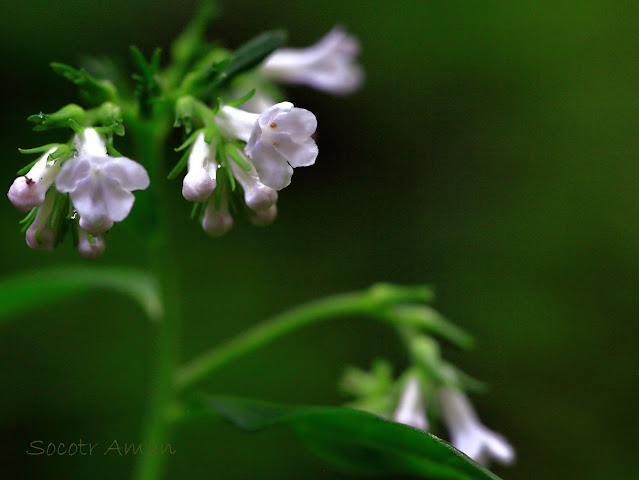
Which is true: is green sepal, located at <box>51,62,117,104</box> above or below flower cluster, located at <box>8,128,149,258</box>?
above

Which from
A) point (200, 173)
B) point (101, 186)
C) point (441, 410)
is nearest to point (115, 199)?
point (101, 186)

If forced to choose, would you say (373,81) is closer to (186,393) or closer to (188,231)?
(188,231)

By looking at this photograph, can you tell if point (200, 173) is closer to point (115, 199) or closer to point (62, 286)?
point (115, 199)

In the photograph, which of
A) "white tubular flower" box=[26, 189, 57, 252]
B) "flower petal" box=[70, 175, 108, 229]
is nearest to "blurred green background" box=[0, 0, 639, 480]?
"white tubular flower" box=[26, 189, 57, 252]

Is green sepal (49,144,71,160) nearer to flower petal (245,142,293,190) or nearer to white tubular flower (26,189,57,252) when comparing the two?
white tubular flower (26,189,57,252)

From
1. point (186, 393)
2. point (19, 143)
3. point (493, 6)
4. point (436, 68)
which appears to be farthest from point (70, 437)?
point (493, 6)

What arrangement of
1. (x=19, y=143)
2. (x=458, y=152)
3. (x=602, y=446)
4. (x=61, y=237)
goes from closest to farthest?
(x=61, y=237), (x=602, y=446), (x=19, y=143), (x=458, y=152)
